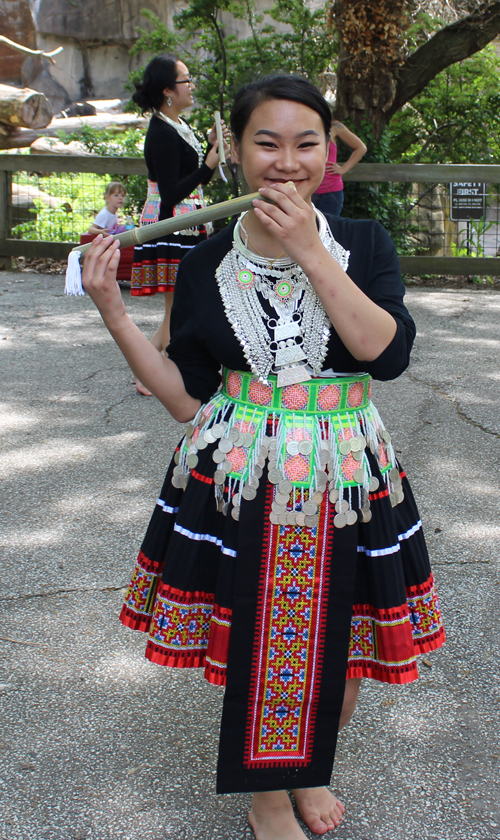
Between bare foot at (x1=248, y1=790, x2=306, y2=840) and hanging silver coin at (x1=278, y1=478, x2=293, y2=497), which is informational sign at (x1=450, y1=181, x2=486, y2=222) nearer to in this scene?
hanging silver coin at (x1=278, y1=478, x2=293, y2=497)

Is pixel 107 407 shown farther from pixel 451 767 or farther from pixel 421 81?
pixel 421 81

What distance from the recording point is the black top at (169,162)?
13.4ft

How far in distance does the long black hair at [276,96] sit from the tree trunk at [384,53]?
7.51 meters

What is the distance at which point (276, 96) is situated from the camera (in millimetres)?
1522

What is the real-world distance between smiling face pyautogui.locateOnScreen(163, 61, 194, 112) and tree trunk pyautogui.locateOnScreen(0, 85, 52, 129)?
14.7 meters

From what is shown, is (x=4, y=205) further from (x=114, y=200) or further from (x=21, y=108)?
(x=21, y=108)

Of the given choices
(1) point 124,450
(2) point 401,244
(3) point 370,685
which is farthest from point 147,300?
(3) point 370,685

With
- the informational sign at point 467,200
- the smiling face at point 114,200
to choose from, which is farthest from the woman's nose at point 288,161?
the informational sign at point 467,200

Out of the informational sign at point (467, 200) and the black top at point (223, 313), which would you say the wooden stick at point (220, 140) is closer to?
the black top at point (223, 313)

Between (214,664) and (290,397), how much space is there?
57 cm

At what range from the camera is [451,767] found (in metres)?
1.91

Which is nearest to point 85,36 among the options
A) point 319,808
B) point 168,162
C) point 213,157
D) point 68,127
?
point 68,127

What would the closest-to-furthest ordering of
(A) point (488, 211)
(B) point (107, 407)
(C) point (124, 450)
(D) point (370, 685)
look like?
1. (D) point (370, 685)
2. (C) point (124, 450)
3. (B) point (107, 407)
4. (A) point (488, 211)

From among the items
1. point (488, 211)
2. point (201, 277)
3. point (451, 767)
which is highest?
point (488, 211)
